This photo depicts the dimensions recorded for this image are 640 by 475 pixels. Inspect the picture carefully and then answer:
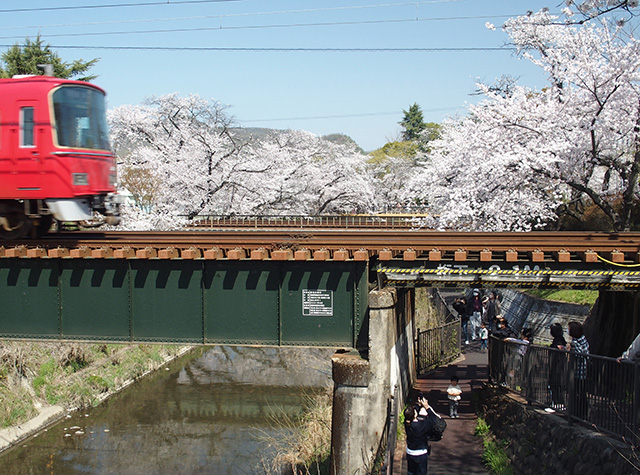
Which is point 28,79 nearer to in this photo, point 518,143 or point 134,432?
point 134,432

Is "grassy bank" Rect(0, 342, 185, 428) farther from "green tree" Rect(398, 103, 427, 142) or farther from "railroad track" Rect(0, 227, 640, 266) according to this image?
"green tree" Rect(398, 103, 427, 142)

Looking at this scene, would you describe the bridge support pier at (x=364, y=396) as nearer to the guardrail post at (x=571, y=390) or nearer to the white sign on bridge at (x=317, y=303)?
the white sign on bridge at (x=317, y=303)

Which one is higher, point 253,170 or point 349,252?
point 253,170

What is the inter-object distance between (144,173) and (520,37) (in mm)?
19681

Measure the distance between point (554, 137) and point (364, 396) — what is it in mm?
10088

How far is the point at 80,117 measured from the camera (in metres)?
11.6

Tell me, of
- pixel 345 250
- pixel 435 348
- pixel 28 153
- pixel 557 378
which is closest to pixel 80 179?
pixel 28 153

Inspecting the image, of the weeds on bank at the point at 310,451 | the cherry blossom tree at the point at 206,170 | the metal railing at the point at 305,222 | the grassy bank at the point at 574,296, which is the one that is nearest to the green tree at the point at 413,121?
the cherry blossom tree at the point at 206,170

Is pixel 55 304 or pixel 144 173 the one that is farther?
pixel 144 173

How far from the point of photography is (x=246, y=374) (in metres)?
21.4

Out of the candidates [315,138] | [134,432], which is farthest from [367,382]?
[315,138]

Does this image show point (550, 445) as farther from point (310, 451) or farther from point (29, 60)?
point (29, 60)

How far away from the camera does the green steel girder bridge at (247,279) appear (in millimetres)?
9898

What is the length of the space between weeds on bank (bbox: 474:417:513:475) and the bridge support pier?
1724 mm
